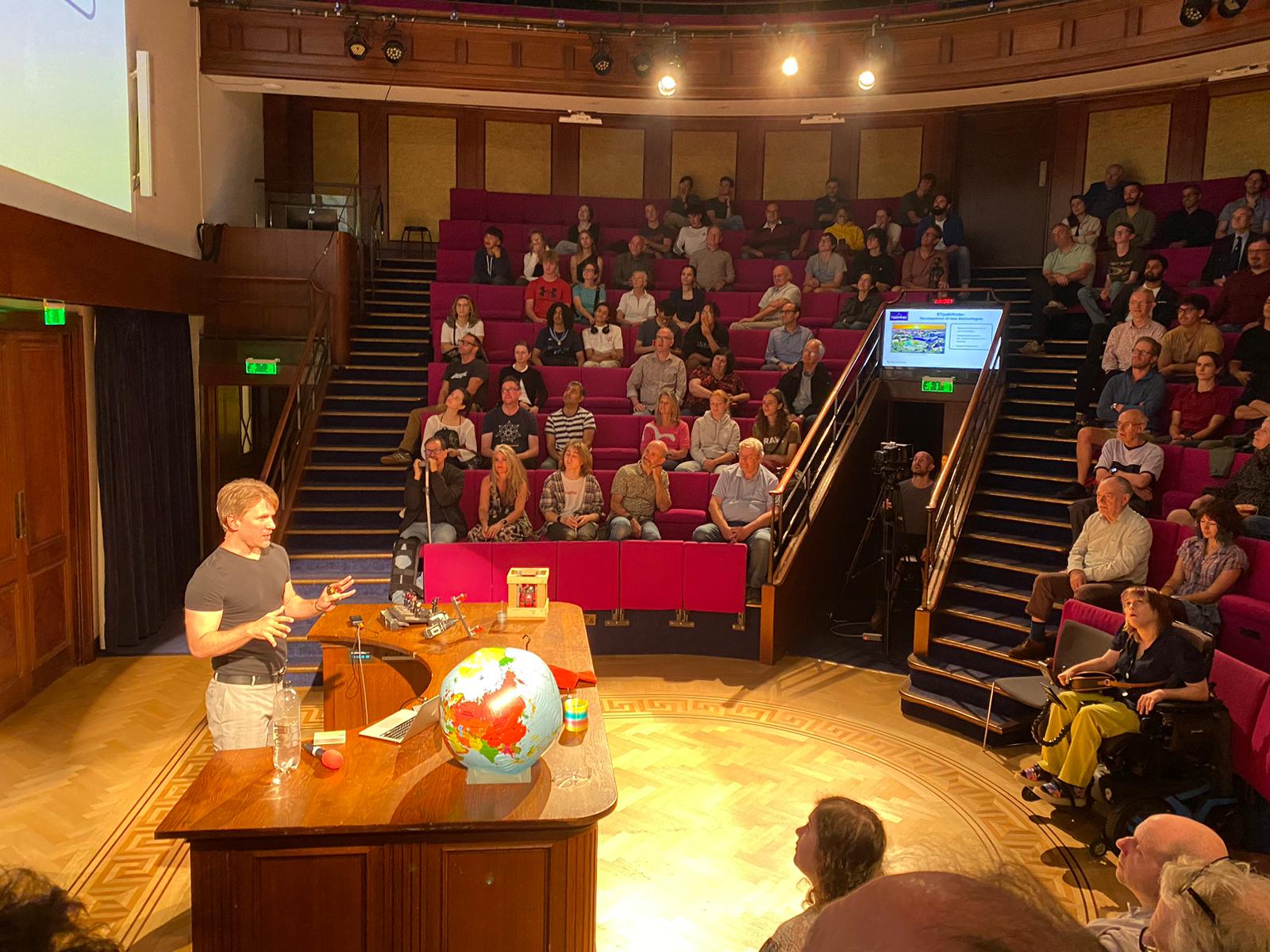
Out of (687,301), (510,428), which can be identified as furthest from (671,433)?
(687,301)

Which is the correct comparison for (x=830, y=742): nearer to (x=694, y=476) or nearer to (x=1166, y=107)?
(x=694, y=476)

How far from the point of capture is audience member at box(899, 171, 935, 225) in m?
10.5

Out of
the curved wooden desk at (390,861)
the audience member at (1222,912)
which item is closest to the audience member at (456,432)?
the curved wooden desk at (390,861)

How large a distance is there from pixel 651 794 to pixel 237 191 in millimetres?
7853

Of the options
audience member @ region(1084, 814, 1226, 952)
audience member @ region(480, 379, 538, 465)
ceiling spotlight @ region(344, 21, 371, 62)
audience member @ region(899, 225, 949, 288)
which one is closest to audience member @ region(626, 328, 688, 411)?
audience member @ region(480, 379, 538, 465)

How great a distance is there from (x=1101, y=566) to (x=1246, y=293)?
3.28m

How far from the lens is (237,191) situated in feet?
31.8

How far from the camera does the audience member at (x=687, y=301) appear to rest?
908 centimetres

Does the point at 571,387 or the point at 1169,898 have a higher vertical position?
the point at 571,387

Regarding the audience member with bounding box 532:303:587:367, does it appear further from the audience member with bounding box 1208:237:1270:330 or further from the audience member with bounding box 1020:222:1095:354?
the audience member with bounding box 1208:237:1270:330

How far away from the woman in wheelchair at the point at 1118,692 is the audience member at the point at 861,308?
198 inches

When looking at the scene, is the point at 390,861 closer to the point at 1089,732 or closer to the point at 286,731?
the point at 286,731

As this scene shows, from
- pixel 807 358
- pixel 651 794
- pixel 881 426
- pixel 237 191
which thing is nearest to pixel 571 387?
pixel 807 358

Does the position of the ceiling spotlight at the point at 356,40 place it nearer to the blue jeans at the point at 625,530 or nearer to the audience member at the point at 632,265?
the audience member at the point at 632,265
